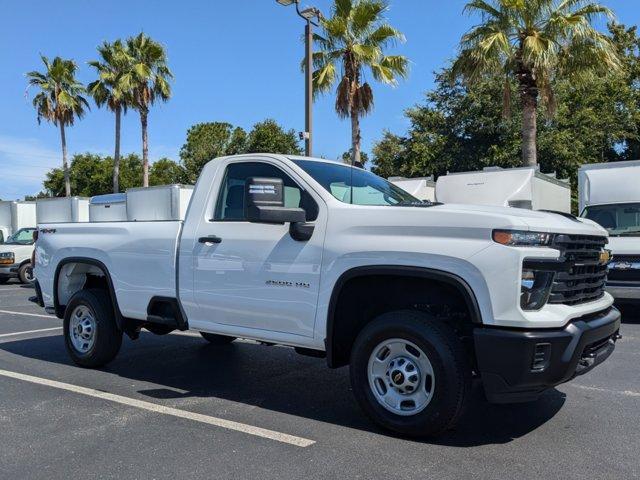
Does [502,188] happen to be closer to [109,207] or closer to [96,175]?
[109,207]

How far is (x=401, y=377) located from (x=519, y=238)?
1.24 meters

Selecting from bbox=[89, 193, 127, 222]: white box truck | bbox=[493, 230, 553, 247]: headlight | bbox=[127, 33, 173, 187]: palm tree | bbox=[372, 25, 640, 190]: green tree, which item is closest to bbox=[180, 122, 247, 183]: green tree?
bbox=[127, 33, 173, 187]: palm tree

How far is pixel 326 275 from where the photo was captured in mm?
4484

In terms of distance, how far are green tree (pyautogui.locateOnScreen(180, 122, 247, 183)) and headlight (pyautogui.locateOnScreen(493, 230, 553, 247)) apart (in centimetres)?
3593

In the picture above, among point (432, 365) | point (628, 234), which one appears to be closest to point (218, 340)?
point (432, 365)

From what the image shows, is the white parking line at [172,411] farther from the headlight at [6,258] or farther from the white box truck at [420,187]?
the headlight at [6,258]

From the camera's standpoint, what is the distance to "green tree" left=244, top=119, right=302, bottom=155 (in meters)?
36.5

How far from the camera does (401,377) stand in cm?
419

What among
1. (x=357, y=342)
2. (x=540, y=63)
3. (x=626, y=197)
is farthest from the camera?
(x=540, y=63)

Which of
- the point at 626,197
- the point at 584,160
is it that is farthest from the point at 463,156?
the point at 626,197

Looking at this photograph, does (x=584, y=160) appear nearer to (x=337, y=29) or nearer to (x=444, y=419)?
(x=337, y=29)

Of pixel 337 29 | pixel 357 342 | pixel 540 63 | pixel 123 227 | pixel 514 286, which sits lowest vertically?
pixel 357 342

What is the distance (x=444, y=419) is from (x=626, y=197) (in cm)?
856

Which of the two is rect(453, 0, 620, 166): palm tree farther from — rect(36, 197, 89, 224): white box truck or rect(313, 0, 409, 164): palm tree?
rect(36, 197, 89, 224): white box truck
